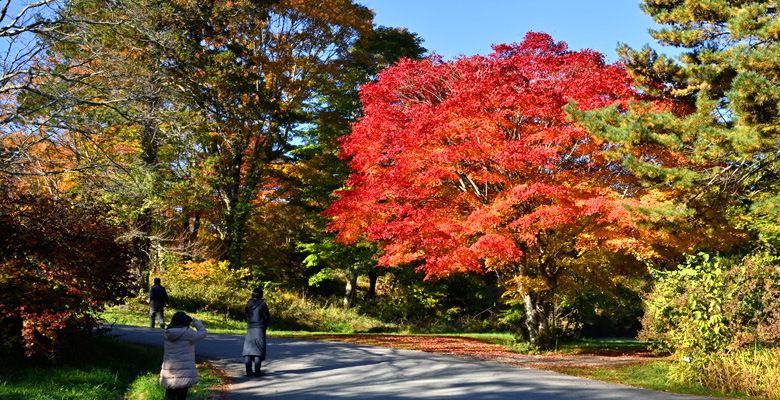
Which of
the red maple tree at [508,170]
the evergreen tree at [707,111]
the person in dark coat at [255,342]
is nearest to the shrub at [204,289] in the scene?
the red maple tree at [508,170]

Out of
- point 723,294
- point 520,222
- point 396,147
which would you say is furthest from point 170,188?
point 723,294

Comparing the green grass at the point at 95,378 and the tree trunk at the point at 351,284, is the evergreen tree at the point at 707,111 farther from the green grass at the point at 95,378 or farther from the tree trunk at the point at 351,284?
the tree trunk at the point at 351,284

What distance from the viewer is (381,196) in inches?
598

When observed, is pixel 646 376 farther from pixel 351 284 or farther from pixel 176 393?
pixel 351 284

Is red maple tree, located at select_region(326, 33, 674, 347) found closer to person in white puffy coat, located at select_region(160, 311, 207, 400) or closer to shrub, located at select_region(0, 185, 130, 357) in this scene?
person in white puffy coat, located at select_region(160, 311, 207, 400)

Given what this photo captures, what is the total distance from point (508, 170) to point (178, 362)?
9.25 meters

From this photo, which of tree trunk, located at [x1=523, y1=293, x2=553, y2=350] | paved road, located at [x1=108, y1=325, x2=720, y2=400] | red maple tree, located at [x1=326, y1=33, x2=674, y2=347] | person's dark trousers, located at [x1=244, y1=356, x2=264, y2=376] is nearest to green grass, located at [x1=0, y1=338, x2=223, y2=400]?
person's dark trousers, located at [x1=244, y1=356, x2=264, y2=376]

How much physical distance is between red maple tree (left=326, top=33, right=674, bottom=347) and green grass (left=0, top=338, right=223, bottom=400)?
675 cm

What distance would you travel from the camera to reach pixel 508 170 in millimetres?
12992

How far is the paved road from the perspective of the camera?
23.9 ft

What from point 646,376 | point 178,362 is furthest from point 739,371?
point 178,362

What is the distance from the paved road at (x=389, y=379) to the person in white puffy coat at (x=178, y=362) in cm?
116

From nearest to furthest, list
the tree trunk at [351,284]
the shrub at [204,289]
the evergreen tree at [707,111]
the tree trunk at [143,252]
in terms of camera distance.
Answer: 1. the evergreen tree at [707,111]
2. the tree trunk at [143,252]
3. the shrub at [204,289]
4. the tree trunk at [351,284]

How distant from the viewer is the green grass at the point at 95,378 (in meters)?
6.67
